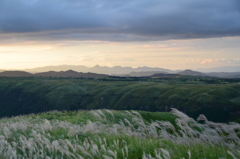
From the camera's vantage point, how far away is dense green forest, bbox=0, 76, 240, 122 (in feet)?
340

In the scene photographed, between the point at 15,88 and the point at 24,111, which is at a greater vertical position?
the point at 15,88

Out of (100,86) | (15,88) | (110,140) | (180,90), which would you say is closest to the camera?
(110,140)

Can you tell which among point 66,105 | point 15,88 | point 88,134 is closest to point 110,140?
point 88,134

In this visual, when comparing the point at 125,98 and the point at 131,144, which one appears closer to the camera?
the point at 131,144

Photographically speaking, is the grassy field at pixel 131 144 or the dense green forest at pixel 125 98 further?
the dense green forest at pixel 125 98

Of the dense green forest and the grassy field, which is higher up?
the grassy field

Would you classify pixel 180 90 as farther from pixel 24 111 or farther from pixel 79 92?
pixel 24 111

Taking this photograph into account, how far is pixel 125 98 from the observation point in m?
134

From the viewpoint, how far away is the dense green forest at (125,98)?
340 ft

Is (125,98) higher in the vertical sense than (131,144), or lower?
lower

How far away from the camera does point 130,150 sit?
8156 mm

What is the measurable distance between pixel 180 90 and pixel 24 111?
90047 millimetres

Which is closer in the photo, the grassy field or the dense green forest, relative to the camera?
the grassy field

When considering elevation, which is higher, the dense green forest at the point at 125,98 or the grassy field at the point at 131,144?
the grassy field at the point at 131,144
